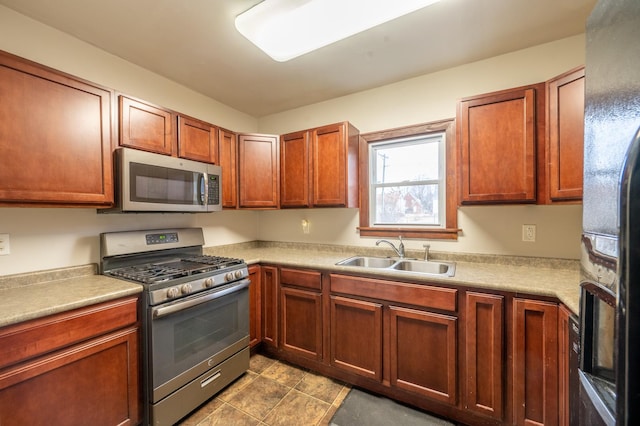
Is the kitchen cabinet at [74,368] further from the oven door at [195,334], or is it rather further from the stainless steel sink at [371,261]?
the stainless steel sink at [371,261]

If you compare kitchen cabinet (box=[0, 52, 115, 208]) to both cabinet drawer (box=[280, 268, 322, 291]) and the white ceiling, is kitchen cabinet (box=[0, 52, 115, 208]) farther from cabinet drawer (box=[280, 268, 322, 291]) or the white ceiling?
cabinet drawer (box=[280, 268, 322, 291])

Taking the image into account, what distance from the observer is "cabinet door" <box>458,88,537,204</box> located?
66.4 inches

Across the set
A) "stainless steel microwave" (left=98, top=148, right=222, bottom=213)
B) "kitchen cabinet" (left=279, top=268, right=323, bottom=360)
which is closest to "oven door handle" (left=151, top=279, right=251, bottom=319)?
"kitchen cabinet" (left=279, top=268, right=323, bottom=360)

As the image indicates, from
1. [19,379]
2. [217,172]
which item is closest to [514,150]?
[217,172]

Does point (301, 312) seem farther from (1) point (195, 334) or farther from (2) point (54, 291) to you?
(2) point (54, 291)

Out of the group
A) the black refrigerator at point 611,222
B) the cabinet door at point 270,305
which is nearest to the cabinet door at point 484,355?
the black refrigerator at point 611,222

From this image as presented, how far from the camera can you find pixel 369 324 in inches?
75.2

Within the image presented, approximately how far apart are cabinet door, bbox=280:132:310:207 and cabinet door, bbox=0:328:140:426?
1.63 meters

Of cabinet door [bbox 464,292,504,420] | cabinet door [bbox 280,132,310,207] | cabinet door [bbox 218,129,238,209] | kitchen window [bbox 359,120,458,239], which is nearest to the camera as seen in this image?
cabinet door [bbox 464,292,504,420]

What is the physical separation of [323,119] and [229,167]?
3.69 ft

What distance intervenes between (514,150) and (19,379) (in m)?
2.89

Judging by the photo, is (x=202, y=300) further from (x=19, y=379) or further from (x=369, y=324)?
(x=369, y=324)

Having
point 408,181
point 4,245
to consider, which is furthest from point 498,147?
point 4,245

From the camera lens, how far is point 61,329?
1.26 m
